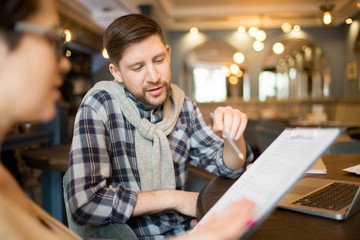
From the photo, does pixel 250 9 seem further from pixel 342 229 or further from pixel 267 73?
pixel 342 229

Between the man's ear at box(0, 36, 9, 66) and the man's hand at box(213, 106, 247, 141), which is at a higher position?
the man's ear at box(0, 36, 9, 66)

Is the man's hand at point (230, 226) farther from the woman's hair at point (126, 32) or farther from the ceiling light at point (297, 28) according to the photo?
the ceiling light at point (297, 28)

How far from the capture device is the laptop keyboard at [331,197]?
0.83 meters

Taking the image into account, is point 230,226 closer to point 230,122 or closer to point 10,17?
point 10,17

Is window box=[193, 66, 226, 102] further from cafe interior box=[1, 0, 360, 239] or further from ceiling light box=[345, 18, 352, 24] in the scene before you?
ceiling light box=[345, 18, 352, 24]

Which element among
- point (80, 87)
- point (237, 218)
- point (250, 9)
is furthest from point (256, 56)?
point (237, 218)

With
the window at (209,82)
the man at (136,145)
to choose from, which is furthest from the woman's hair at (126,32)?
the window at (209,82)

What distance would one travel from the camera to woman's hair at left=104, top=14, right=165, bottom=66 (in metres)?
1.16

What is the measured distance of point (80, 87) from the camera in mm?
9961

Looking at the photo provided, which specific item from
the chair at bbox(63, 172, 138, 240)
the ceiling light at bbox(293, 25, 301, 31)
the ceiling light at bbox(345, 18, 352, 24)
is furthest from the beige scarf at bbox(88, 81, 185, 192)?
the ceiling light at bbox(345, 18, 352, 24)

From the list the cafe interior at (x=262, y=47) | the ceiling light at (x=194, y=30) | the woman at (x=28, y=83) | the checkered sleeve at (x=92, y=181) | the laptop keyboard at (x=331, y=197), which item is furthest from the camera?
the ceiling light at (x=194, y=30)

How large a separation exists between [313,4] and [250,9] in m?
1.46

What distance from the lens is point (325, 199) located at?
2.88 feet

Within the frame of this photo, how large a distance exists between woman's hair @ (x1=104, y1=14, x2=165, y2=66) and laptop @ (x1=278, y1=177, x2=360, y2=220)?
74 cm
